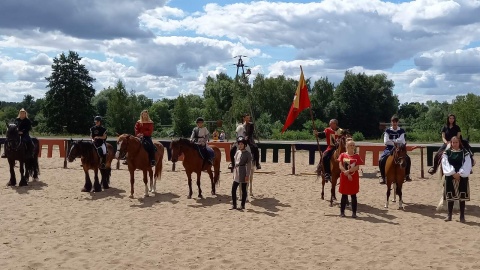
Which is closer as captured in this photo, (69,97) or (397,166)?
(397,166)

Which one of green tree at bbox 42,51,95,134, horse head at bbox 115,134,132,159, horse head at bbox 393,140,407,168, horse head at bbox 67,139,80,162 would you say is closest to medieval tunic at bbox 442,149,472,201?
horse head at bbox 393,140,407,168

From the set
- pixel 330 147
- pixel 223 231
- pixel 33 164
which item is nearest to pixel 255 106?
pixel 33 164

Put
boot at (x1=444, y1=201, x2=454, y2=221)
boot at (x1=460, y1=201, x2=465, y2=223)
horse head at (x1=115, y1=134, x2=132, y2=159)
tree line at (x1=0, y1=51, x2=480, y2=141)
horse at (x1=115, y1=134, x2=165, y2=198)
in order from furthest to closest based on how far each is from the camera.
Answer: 1. tree line at (x1=0, y1=51, x2=480, y2=141)
2. horse at (x1=115, y1=134, x2=165, y2=198)
3. horse head at (x1=115, y1=134, x2=132, y2=159)
4. boot at (x1=444, y1=201, x2=454, y2=221)
5. boot at (x1=460, y1=201, x2=465, y2=223)

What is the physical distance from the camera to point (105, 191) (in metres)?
15.2

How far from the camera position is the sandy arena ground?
26.2ft

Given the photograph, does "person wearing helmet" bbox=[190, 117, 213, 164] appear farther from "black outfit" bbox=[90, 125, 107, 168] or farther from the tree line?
the tree line

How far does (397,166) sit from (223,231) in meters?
4.83

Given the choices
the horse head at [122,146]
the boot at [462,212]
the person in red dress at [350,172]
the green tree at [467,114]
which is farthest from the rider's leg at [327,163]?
the green tree at [467,114]

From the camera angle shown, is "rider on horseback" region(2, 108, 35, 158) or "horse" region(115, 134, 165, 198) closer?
"horse" region(115, 134, 165, 198)

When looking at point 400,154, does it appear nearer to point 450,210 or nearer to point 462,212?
point 450,210

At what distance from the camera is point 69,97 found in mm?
59688

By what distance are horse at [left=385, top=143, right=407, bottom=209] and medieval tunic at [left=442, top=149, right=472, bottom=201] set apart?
134 centimetres

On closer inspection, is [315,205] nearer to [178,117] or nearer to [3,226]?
[3,226]

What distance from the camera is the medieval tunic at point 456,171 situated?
35.2 ft
